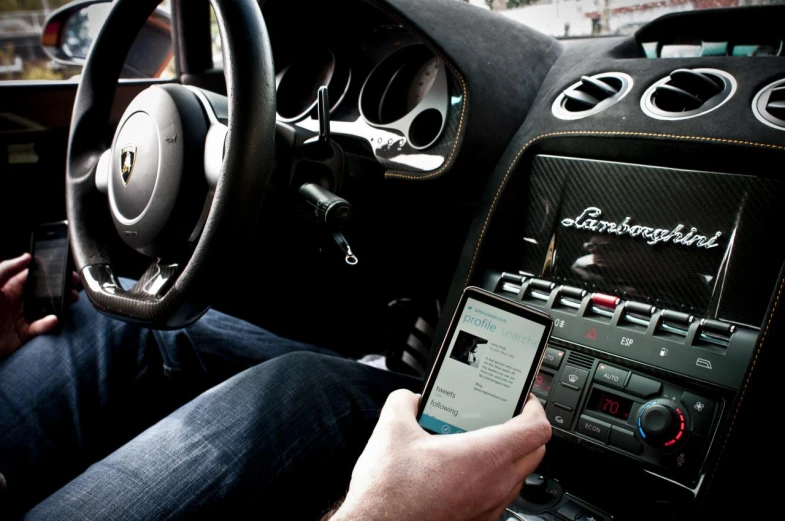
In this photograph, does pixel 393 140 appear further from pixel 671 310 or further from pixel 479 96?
pixel 671 310

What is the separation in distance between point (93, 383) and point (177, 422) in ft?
1.26

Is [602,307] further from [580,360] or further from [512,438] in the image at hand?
[512,438]

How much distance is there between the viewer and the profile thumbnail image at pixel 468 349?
79 cm

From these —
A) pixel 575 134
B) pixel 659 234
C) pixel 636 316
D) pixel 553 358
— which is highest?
pixel 575 134

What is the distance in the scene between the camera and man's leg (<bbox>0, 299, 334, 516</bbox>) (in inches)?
42.5

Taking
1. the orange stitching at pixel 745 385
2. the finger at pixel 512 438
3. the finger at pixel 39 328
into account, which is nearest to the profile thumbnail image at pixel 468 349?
the finger at pixel 512 438

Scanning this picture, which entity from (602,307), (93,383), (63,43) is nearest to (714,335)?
(602,307)

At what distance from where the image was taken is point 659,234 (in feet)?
3.05

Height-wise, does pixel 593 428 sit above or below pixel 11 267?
above

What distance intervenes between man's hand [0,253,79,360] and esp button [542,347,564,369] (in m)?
0.99

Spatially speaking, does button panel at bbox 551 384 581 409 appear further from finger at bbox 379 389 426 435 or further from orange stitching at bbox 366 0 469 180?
orange stitching at bbox 366 0 469 180

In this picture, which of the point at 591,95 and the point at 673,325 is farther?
the point at 591,95

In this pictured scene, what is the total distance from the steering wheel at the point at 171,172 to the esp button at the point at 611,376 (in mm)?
547

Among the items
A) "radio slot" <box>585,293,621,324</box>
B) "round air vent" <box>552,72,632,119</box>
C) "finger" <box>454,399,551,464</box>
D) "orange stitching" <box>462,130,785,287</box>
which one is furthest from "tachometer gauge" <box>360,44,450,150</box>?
"finger" <box>454,399,551,464</box>
